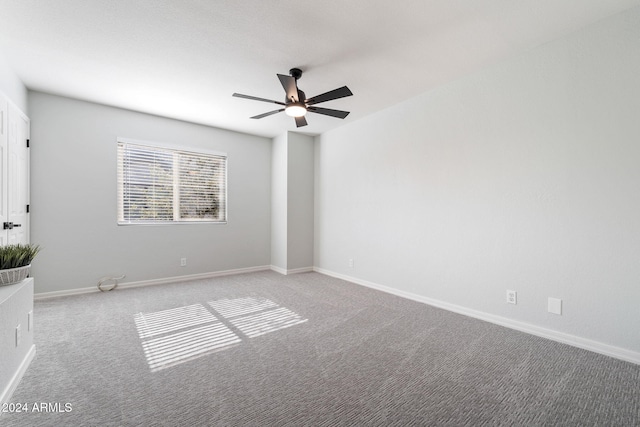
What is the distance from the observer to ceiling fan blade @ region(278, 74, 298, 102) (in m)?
2.45

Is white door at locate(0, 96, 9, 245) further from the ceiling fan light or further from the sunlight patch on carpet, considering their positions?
the ceiling fan light

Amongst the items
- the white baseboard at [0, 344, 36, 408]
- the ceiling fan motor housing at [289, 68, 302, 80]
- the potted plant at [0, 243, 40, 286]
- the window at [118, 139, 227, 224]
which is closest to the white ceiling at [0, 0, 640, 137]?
the ceiling fan motor housing at [289, 68, 302, 80]

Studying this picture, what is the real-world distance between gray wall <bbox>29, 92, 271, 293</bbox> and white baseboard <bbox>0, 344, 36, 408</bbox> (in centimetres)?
196

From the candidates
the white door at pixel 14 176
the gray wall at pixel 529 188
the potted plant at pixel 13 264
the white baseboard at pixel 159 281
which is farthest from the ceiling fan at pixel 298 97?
the white baseboard at pixel 159 281

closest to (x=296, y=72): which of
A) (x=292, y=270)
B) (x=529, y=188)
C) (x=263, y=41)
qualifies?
(x=263, y=41)

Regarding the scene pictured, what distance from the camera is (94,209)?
384cm

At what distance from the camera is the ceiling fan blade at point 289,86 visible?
2451mm

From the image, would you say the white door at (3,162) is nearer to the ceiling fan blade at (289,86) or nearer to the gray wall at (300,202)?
the ceiling fan blade at (289,86)

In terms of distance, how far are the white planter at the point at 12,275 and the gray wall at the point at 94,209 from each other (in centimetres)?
209

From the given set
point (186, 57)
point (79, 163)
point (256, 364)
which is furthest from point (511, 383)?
point (79, 163)

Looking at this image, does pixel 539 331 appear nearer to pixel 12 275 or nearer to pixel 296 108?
pixel 296 108

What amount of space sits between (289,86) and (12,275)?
8.05ft

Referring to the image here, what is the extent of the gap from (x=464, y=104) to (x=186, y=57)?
290cm

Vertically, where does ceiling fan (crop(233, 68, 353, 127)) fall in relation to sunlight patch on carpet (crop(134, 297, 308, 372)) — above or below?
above
